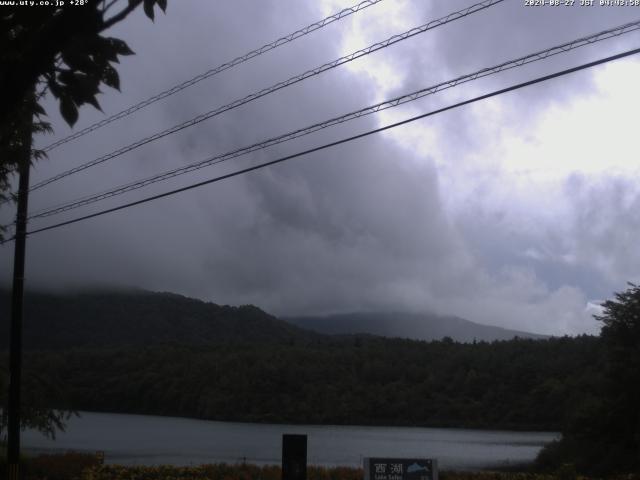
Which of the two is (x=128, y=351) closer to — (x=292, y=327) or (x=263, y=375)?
(x=263, y=375)

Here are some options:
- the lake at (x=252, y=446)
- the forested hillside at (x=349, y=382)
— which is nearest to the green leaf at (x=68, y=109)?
the lake at (x=252, y=446)

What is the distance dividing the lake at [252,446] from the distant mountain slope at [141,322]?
1026 inches

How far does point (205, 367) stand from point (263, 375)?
9.22m

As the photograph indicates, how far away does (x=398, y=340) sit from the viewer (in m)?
114

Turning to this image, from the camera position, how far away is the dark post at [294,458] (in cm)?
1208

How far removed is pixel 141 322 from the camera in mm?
144125

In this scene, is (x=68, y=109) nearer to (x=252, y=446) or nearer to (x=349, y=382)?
(x=252, y=446)

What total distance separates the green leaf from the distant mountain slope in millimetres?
84762

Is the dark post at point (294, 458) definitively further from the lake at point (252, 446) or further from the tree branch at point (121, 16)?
the lake at point (252, 446)

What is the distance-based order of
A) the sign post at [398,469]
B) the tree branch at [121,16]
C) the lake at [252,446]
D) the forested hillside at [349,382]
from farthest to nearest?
the forested hillside at [349,382] → the lake at [252,446] → the sign post at [398,469] → the tree branch at [121,16]

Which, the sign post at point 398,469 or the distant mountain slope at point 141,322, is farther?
the distant mountain slope at point 141,322

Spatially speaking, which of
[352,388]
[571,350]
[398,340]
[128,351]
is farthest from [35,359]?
[398,340]

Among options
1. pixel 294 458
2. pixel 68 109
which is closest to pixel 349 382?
pixel 294 458

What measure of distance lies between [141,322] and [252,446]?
324 feet
